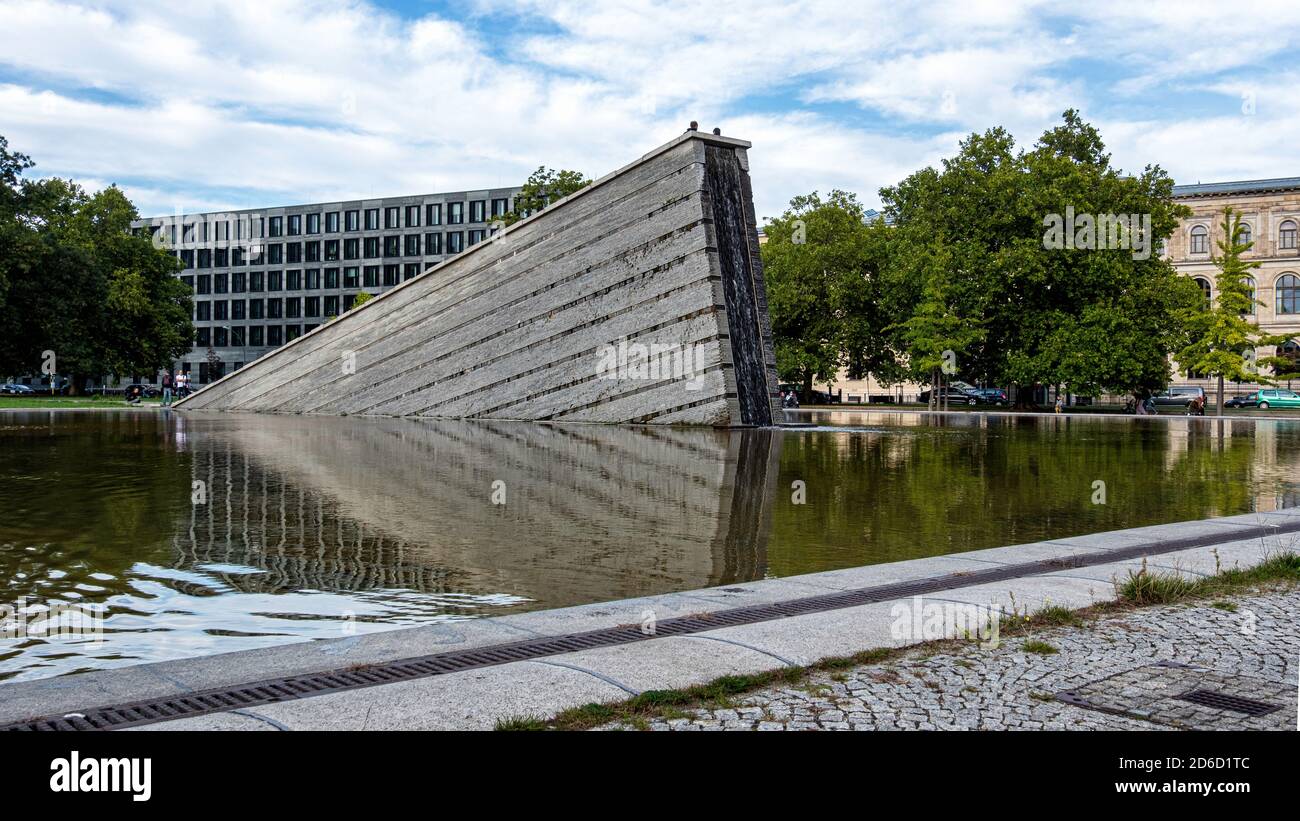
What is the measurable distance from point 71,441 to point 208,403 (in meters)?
22.1

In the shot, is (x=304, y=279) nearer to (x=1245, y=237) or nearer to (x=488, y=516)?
(x=1245, y=237)

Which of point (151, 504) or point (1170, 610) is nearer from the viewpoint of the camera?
point (1170, 610)

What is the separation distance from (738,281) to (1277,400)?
176 feet

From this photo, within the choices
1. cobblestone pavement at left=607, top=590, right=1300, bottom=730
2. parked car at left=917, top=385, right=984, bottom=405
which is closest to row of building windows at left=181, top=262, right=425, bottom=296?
parked car at left=917, top=385, right=984, bottom=405

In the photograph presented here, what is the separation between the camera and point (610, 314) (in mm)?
30594

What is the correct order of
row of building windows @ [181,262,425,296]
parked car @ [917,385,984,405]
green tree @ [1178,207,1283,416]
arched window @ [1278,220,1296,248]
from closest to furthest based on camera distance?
green tree @ [1178,207,1283,416] → parked car @ [917,385,984,405] → arched window @ [1278,220,1296,248] → row of building windows @ [181,262,425,296]

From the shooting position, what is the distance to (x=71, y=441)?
76.2 feet

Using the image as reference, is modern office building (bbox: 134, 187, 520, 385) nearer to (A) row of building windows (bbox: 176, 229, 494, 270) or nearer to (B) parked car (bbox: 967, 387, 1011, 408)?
(A) row of building windows (bbox: 176, 229, 494, 270)

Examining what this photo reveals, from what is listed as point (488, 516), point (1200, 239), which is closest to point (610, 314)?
point (488, 516)

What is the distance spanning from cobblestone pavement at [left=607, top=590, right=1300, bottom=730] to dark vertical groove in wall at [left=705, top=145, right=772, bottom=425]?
903 inches

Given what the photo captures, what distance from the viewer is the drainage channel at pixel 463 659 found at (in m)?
4.27

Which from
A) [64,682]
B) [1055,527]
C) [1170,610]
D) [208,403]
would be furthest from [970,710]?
[208,403]

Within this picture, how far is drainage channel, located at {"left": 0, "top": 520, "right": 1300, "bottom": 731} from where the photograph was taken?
427 centimetres
